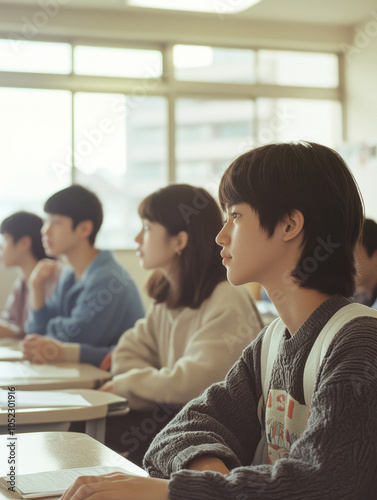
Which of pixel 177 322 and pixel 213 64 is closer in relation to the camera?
pixel 177 322

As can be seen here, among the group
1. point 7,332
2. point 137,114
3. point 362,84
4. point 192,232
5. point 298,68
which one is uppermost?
point 298,68

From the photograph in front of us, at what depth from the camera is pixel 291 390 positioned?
1.07m

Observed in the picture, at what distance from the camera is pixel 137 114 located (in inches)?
274

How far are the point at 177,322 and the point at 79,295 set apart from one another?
39.0 inches

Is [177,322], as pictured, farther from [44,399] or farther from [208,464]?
[208,464]

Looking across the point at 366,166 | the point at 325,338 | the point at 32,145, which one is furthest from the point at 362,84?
the point at 325,338

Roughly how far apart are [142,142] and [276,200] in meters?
6.03

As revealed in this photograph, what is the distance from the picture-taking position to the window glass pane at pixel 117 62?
21.8ft

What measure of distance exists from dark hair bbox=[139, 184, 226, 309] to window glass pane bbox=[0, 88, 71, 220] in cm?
430

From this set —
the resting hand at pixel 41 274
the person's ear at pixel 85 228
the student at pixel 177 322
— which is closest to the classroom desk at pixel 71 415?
the student at pixel 177 322

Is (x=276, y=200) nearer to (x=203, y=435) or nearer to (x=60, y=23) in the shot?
(x=203, y=435)

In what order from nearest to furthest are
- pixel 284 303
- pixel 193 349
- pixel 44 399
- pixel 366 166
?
pixel 284 303 → pixel 44 399 → pixel 193 349 → pixel 366 166

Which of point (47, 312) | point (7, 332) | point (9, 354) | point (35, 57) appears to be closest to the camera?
point (9, 354)

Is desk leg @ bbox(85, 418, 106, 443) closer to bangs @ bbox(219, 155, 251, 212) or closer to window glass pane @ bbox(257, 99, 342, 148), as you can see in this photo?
bangs @ bbox(219, 155, 251, 212)
